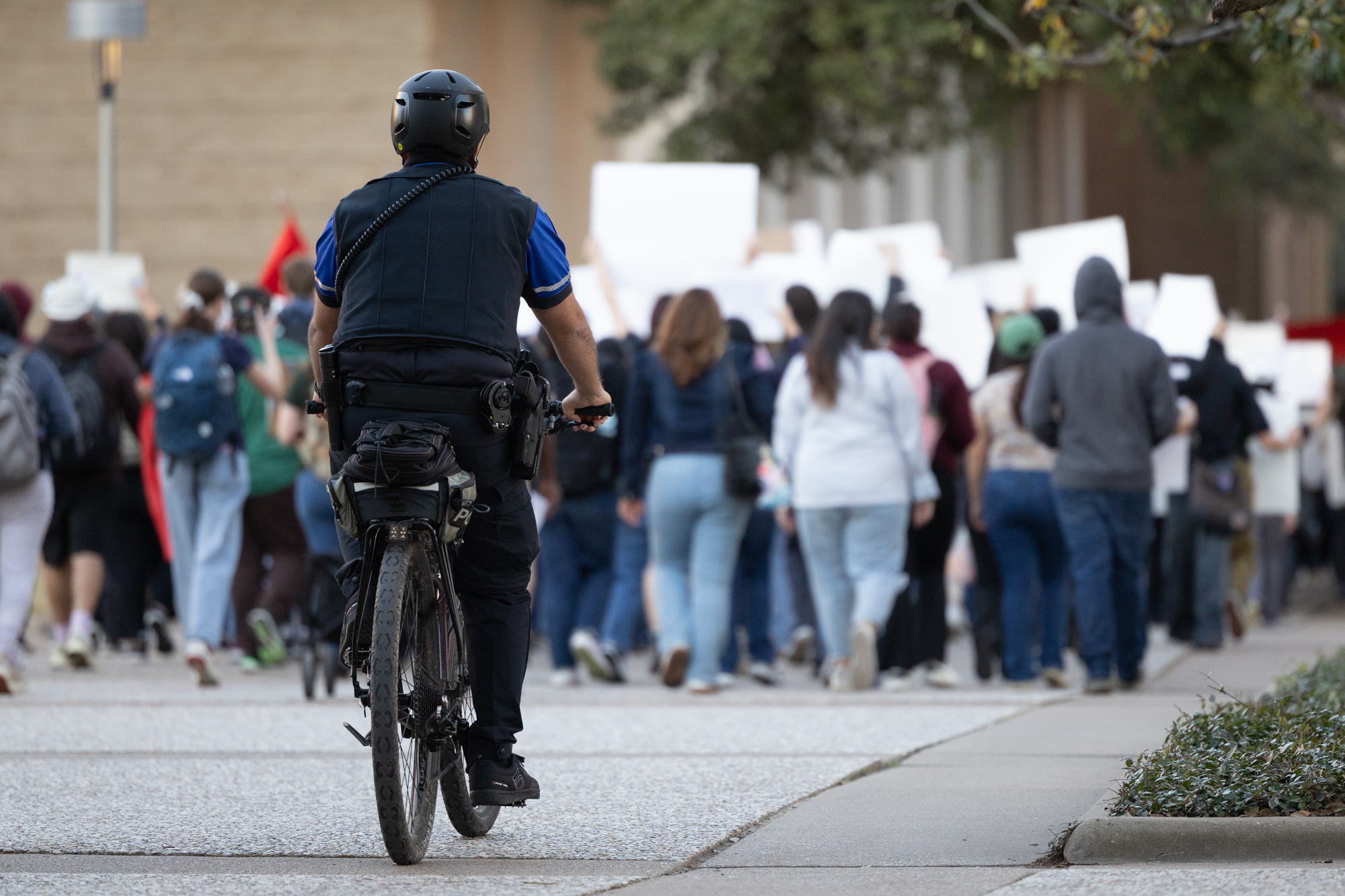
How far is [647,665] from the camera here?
12.0 m

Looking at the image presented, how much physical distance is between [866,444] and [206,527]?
338cm

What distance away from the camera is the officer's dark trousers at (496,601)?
5.12 metres

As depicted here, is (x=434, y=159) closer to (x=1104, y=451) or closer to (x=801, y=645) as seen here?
(x=1104, y=451)

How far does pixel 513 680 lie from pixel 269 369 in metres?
6.24

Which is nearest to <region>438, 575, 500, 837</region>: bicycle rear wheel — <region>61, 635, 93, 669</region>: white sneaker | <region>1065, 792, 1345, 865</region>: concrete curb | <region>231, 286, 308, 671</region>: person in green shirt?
<region>1065, 792, 1345, 865</region>: concrete curb

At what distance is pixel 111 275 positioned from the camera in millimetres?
14281

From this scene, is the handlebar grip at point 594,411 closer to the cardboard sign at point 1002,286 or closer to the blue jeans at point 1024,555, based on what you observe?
the blue jeans at point 1024,555

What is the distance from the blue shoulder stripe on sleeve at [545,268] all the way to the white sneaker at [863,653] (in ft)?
15.4

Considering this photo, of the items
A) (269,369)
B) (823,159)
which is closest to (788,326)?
(269,369)

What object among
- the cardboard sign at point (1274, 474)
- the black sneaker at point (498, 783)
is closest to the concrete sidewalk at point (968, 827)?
the black sneaker at point (498, 783)

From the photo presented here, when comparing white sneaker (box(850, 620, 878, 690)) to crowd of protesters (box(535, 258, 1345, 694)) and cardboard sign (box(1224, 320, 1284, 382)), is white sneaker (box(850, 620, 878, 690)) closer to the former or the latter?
crowd of protesters (box(535, 258, 1345, 694))

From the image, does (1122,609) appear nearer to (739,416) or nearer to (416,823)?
(739,416)

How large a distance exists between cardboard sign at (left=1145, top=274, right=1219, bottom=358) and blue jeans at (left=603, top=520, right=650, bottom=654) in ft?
11.4

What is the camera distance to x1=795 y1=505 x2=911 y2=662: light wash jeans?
960cm
